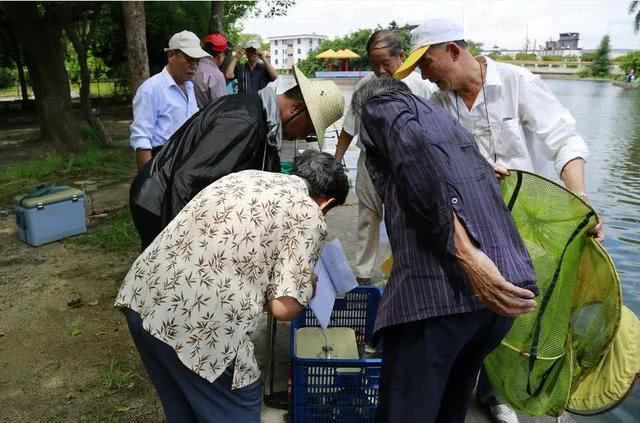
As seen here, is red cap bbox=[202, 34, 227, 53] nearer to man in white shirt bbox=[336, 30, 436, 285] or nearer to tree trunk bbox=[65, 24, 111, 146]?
man in white shirt bbox=[336, 30, 436, 285]

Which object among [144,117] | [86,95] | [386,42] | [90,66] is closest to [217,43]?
[144,117]

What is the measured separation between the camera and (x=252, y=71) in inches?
251

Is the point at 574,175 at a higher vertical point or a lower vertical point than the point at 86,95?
lower

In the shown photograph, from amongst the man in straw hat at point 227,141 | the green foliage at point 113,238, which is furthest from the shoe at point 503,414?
the green foliage at point 113,238

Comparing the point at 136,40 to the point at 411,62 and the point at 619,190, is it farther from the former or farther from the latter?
the point at 619,190

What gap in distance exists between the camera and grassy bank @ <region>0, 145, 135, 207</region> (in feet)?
22.9

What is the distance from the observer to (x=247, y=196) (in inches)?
57.6

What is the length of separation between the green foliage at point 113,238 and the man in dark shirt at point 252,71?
2.16 meters

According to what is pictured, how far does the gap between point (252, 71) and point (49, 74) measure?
181 inches

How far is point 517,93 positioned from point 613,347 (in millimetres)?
1093

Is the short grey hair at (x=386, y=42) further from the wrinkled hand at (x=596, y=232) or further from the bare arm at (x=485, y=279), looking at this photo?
the bare arm at (x=485, y=279)

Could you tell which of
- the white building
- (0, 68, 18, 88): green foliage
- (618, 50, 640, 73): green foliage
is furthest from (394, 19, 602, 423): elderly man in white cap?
the white building

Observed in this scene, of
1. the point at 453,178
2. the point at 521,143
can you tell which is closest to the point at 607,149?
the point at 521,143

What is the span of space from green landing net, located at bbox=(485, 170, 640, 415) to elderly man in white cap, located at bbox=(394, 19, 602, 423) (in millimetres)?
207
